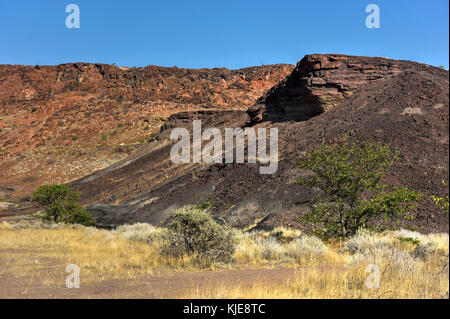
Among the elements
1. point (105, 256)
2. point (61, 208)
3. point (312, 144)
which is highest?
point (312, 144)

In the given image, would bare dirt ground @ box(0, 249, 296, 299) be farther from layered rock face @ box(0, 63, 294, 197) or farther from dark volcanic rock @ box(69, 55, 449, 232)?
layered rock face @ box(0, 63, 294, 197)

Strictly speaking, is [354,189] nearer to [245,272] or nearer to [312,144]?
[245,272]

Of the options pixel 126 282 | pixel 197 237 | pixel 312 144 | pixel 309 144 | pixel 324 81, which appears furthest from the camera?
pixel 324 81

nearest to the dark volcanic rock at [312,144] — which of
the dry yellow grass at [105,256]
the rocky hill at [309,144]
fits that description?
the rocky hill at [309,144]

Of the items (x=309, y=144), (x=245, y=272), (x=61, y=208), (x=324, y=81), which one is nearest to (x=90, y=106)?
(x=61, y=208)

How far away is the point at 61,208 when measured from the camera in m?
26.2

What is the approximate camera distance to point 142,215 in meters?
26.0

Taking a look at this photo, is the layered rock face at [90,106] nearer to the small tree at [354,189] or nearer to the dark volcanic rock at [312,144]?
the dark volcanic rock at [312,144]

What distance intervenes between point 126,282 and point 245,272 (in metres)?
2.63

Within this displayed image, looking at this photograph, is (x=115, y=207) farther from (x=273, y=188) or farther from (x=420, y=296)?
(x=420, y=296)

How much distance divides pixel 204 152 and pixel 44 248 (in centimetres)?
2542

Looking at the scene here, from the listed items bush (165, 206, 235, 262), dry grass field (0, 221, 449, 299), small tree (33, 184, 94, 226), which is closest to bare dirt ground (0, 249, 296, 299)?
dry grass field (0, 221, 449, 299)

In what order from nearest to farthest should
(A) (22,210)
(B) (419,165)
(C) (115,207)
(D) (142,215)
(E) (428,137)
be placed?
(B) (419,165) < (E) (428,137) < (D) (142,215) < (C) (115,207) < (A) (22,210)
